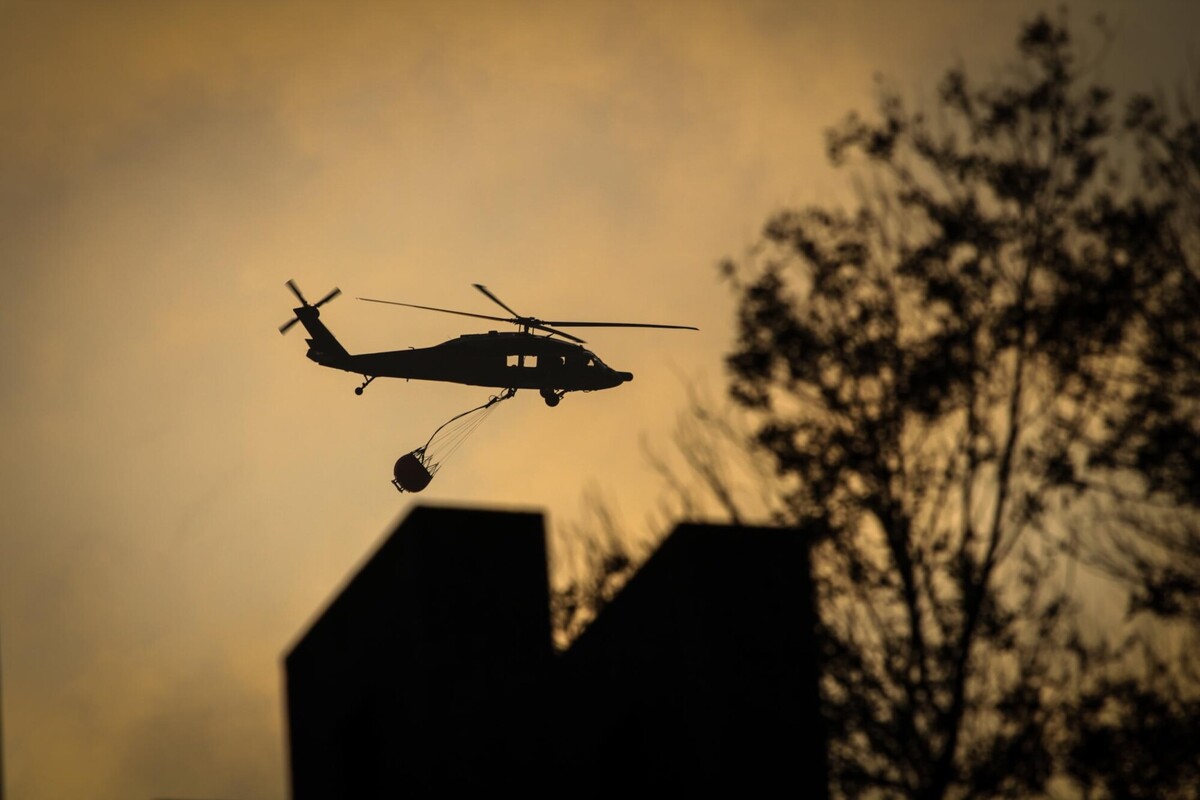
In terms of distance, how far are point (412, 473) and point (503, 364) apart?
3825mm

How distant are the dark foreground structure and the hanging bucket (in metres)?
3.38

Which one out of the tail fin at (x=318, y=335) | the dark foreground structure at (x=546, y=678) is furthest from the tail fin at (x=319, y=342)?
the dark foreground structure at (x=546, y=678)

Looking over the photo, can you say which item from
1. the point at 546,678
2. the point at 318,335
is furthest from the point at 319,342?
the point at 546,678

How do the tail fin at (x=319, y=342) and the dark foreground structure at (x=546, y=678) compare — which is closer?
the dark foreground structure at (x=546, y=678)

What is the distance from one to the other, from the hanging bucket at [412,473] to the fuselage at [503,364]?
138 inches

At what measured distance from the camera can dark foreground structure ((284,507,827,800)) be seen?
662 inches

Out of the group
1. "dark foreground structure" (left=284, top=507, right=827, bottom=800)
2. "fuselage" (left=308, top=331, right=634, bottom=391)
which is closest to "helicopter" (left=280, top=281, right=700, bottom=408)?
"fuselage" (left=308, top=331, right=634, bottom=391)

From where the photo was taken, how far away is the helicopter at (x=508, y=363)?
25062 millimetres

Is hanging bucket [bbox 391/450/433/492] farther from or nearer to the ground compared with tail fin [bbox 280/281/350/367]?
nearer to the ground

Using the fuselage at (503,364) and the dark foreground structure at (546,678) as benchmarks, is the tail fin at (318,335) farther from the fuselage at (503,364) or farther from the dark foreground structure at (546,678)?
the dark foreground structure at (546,678)

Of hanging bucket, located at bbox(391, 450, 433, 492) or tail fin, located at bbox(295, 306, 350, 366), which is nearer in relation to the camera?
hanging bucket, located at bbox(391, 450, 433, 492)

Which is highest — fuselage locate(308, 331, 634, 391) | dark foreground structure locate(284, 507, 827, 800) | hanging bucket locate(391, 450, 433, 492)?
fuselage locate(308, 331, 634, 391)

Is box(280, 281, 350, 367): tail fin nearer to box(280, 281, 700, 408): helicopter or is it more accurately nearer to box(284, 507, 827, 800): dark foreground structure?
box(280, 281, 700, 408): helicopter

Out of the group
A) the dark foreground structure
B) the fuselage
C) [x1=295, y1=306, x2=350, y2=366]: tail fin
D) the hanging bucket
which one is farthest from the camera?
[x1=295, y1=306, x2=350, y2=366]: tail fin
